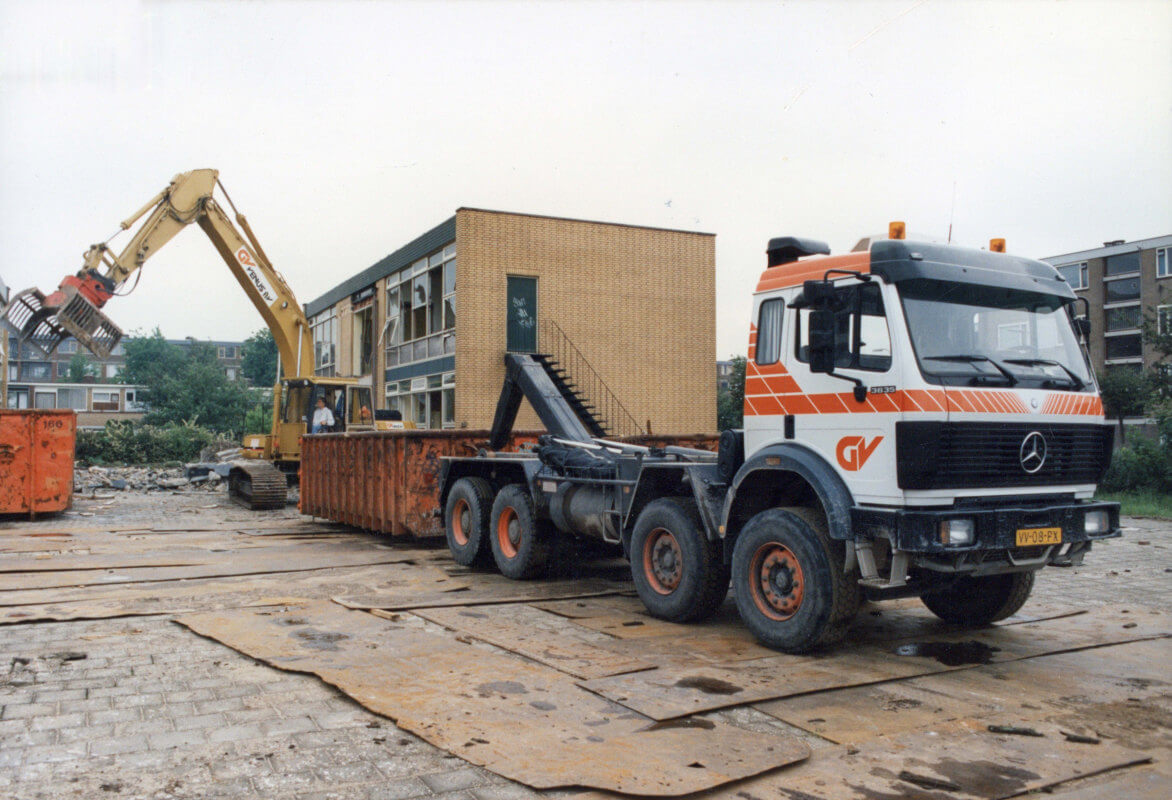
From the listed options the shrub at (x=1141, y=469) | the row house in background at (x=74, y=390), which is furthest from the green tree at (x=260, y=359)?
the shrub at (x=1141, y=469)

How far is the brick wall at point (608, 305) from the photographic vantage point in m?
25.7

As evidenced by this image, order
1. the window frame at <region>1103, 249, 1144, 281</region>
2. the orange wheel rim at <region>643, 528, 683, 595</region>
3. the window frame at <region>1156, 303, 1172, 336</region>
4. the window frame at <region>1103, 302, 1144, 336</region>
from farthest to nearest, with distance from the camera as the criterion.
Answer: the window frame at <region>1103, 302, 1144, 336</region>
the window frame at <region>1103, 249, 1144, 281</region>
the window frame at <region>1156, 303, 1172, 336</region>
the orange wheel rim at <region>643, 528, 683, 595</region>

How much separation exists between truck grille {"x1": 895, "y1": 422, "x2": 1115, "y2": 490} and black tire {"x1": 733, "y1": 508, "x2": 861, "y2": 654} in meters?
0.78

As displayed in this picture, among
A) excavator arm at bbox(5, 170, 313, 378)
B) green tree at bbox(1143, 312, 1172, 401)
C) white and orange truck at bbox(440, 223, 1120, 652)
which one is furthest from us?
green tree at bbox(1143, 312, 1172, 401)

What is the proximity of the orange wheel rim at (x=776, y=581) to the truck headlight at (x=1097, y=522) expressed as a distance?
213cm

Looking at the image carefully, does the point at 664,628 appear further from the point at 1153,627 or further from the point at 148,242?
the point at 148,242

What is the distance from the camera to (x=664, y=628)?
793 centimetres

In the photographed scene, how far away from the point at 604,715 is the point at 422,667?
161cm

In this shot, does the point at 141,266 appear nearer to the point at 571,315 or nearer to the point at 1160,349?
the point at 571,315

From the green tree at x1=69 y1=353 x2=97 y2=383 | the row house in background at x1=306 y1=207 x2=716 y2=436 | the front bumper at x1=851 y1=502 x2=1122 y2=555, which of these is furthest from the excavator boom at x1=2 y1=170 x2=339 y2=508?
the green tree at x1=69 y1=353 x2=97 y2=383

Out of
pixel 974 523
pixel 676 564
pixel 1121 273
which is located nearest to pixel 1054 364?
pixel 974 523

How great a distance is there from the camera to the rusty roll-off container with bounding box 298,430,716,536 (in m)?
13.4

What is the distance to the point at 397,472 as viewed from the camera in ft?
44.9

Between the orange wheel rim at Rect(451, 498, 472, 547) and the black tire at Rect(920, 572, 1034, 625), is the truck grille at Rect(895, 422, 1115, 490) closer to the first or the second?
the black tire at Rect(920, 572, 1034, 625)
